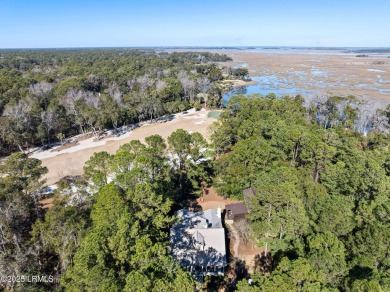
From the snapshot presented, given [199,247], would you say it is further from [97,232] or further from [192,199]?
[192,199]

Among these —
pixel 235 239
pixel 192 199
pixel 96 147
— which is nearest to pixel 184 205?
pixel 192 199

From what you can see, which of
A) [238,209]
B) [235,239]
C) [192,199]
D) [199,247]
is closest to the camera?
[199,247]

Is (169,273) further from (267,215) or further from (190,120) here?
(190,120)

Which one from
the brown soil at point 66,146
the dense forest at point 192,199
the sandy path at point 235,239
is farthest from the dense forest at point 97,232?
the brown soil at point 66,146

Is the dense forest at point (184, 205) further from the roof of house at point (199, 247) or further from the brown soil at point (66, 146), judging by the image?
the brown soil at point (66, 146)

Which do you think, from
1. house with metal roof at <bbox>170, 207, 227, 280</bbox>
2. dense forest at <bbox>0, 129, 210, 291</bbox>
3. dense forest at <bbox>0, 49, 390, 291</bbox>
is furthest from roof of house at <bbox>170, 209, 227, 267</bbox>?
dense forest at <bbox>0, 129, 210, 291</bbox>

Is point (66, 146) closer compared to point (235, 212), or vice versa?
point (235, 212)
